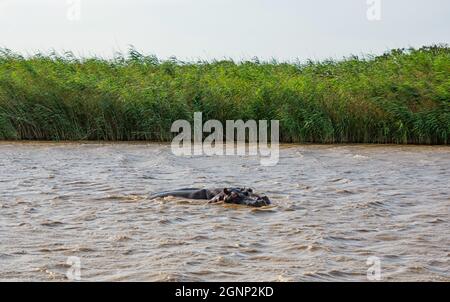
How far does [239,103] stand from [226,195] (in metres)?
10.7

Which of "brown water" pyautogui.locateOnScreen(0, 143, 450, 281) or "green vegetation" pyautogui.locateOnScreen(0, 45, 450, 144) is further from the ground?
"green vegetation" pyautogui.locateOnScreen(0, 45, 450, 144)

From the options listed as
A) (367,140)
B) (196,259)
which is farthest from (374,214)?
→ (367,140)

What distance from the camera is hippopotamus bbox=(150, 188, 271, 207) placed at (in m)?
11.5

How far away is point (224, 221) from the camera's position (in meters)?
10.3

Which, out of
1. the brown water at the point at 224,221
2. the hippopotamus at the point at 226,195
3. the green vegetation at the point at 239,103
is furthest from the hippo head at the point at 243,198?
the green vegetation at the point at 239,103

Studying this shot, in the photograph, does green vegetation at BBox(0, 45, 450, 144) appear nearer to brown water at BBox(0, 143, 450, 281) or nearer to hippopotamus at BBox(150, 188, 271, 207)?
brown water at BBox(0, 143, 450, 281)

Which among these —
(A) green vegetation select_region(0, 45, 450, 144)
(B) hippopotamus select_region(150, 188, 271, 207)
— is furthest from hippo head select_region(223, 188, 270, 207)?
(A) green vegetation select_region(0, 45, 450, 144)

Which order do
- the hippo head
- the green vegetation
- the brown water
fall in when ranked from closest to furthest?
the brown water
the hippo head
the green vegetation

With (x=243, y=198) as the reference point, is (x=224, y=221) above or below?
below

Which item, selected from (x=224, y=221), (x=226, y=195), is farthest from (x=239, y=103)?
(x=224, y=221)

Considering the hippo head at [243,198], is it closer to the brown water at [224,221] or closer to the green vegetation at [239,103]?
the brown water at [224,221]

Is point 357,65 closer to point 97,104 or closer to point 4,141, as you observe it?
point 97,104

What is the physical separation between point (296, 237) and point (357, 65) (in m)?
16.1

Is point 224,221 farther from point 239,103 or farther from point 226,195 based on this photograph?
point 239,103
